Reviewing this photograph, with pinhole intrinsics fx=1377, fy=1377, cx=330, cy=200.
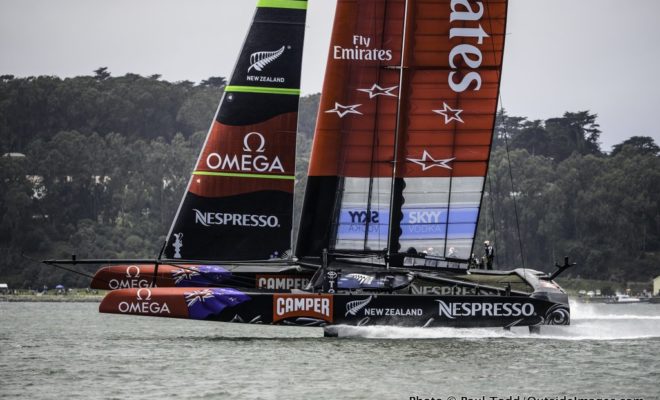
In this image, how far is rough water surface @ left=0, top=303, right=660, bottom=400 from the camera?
818 inches

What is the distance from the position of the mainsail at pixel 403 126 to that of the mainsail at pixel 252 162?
0.70 metres

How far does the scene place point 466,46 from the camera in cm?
2781

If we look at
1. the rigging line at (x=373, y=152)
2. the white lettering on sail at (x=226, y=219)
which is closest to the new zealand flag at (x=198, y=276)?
the white lettering on sail at (x=226, y=219)

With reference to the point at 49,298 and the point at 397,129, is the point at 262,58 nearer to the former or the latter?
the point at 397,129

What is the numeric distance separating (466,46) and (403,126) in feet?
6.74

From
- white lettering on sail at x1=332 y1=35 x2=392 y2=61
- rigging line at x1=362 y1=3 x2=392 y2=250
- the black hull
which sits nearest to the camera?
the black hull

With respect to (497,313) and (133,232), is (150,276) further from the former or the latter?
(133,232)

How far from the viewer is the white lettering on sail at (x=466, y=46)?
2775 cm

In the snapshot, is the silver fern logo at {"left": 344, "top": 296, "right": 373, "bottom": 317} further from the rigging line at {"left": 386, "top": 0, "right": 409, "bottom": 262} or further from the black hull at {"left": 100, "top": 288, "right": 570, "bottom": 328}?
the rigging line at {"left": 386, "top": 0, "right": 409, "bottom": 262}

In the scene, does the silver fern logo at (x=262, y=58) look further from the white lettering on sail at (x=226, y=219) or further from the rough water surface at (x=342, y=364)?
the rough water surface at (x=342, y=364)

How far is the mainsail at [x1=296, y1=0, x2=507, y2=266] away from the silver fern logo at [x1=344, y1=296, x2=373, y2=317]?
169 cm

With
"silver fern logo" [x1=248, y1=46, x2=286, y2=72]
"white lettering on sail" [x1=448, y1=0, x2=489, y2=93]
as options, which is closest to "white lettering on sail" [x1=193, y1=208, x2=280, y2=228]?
"silver fern logo" [x1=248, y1=46, x2=286, y2=72]

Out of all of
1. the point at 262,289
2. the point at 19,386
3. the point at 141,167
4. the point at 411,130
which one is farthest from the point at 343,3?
the point at 141,167

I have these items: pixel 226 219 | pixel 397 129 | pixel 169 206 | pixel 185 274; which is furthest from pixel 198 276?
pixel 169 206
